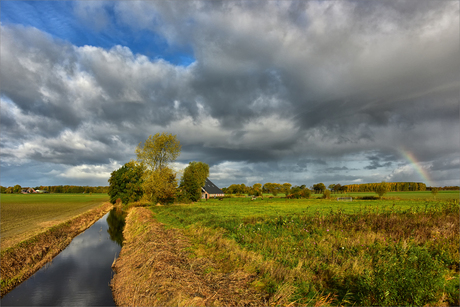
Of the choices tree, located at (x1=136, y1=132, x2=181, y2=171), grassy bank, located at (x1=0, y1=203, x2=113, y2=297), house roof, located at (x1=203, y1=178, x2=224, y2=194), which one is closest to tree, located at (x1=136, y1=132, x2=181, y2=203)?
tree, located at (x1=136, y1=132, x2=181, y2=171)

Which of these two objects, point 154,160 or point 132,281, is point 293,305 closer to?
point 132,281

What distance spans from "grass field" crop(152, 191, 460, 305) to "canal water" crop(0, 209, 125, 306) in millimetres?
5662

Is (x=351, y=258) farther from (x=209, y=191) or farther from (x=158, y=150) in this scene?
(x=209, y=191)

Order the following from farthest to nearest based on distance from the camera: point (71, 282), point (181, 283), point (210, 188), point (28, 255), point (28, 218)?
point (210, 188) → point (28, 218) → point (28, 255) → point (71, 282) → point (181, 283)

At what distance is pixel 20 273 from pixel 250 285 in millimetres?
13671

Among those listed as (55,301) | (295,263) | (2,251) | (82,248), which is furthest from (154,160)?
(295,263)

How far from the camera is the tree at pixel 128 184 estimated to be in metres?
63.2

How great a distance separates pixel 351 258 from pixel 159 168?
162 feet

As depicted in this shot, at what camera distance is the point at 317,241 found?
12.6 m

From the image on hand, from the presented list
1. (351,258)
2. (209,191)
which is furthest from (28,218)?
(209,191)

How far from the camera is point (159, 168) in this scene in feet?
179

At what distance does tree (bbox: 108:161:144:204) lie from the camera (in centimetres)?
6325

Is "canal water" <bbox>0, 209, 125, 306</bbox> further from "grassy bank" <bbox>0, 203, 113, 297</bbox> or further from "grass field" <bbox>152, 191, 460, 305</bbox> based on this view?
"grass field" <bbox>152, 191, 460, 305</bbox>

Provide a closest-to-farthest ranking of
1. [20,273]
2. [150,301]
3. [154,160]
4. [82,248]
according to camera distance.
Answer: [150,301]
[20,273]
[82,248]
[154,160]
